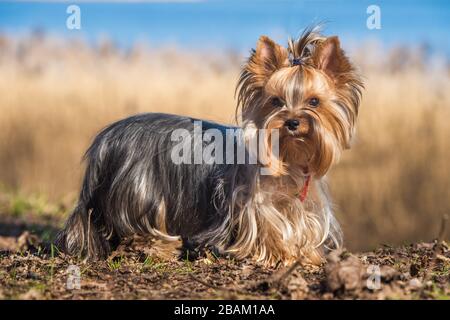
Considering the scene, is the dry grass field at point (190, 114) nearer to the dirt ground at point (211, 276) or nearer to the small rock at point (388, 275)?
the dirt ground at point (211, 276)

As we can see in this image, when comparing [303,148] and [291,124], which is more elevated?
[291,124]

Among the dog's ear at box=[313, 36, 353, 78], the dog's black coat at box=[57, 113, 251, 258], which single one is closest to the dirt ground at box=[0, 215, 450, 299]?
the dog's black coat at box=[57, 113, 251, 258]

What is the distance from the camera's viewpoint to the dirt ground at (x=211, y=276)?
3873 mm

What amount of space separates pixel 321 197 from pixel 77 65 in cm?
854

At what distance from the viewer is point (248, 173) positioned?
16.8ft

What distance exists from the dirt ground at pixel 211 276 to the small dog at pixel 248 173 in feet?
0.68

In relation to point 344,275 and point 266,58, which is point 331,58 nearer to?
point 266,58

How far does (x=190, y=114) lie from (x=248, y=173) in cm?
658

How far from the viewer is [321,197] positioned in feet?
17.3

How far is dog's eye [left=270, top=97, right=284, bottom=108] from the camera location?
4.80m

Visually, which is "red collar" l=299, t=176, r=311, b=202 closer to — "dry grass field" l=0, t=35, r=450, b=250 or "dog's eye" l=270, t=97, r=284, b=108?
"dog's eye" l=270, t=97, r=284, b=108

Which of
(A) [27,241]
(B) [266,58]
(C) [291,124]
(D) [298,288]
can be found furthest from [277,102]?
(A) [27,241]

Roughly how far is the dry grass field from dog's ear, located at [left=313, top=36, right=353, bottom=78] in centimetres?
523
